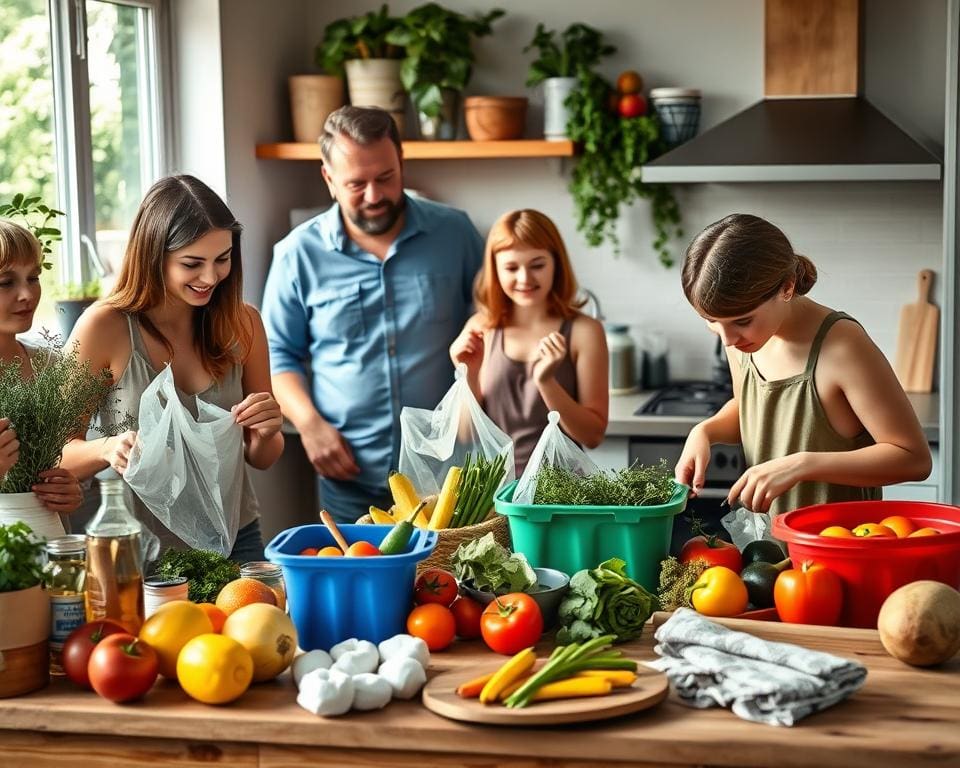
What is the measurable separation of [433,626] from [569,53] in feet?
9.54

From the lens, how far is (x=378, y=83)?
4.34 m

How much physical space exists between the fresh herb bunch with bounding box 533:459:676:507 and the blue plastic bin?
31 centimetres

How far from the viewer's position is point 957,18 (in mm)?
3510

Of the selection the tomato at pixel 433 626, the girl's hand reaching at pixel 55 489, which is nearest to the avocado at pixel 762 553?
the tomato at pixel 433 626

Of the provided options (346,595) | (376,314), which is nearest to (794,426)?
(346,595)

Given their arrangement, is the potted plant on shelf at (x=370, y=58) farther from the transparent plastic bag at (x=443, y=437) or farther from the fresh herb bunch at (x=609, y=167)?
the transparent plastic bag at (x=443, y=437)

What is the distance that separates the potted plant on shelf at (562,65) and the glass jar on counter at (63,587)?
9.23 feet

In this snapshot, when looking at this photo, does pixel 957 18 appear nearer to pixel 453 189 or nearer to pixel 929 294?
pixel 929 294

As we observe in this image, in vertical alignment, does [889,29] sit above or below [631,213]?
above

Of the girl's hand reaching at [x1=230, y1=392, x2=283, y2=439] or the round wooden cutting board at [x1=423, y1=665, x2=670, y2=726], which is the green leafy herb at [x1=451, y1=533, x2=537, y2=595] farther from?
the girl's hand reaching at [x1=230, y1=392, x2=283, y2=439]

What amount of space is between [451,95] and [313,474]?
4.65 ft

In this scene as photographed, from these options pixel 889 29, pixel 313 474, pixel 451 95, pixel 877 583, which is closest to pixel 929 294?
pixel 889 29

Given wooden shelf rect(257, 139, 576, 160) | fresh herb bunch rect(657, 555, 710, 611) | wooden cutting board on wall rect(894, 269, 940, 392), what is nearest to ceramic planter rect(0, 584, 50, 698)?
fresh herb bunch rect(657, 555, 710, 611)

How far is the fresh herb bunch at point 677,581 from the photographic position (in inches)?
77.8
